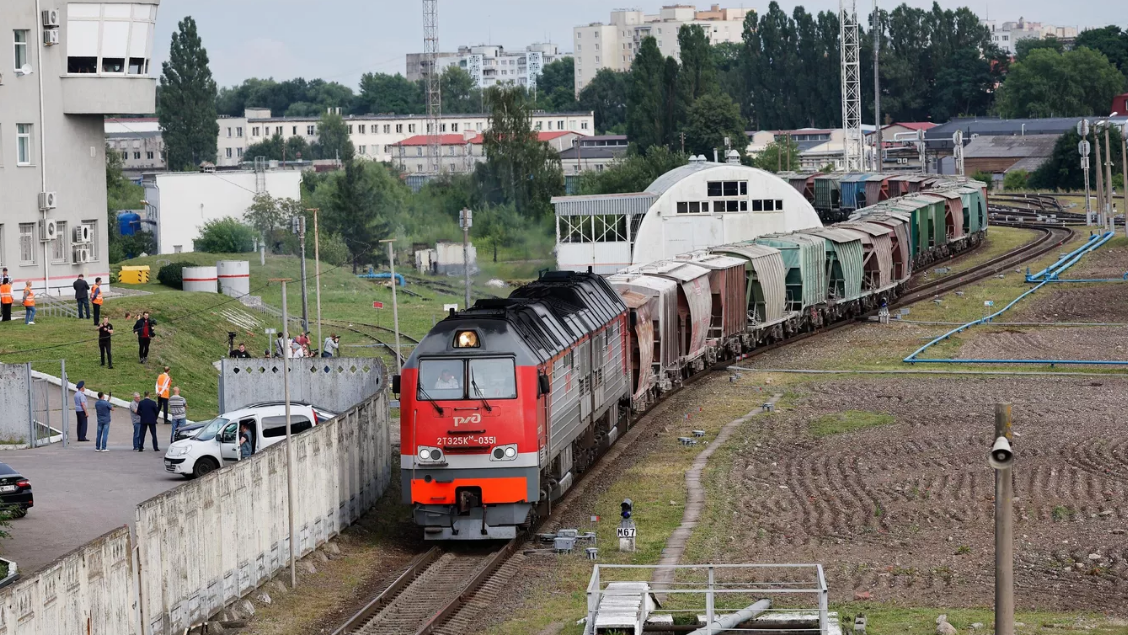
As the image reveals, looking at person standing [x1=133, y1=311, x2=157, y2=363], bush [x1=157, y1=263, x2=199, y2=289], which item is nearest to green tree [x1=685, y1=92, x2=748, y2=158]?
bush [x1=157, y1=263, x2=199, y2=289]

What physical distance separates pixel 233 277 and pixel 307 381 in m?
27.5

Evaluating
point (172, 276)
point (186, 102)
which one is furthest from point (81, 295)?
point (186, 102)

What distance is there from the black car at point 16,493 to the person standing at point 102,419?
23.8 feet

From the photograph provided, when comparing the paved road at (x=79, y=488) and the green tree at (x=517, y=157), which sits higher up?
the green tree at (x=517, y=157)

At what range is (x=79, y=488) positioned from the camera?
28047 millimetres

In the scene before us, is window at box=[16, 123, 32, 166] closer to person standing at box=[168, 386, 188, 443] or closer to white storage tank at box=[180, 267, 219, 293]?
white storage tank at box=[180, 267, 219, 293]

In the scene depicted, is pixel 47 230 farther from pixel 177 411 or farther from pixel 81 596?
pixel 81 596

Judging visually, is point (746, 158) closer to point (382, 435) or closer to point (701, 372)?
point (701, 372)

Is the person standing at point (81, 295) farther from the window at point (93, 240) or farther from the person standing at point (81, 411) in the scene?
the person standing at point (81, 411)

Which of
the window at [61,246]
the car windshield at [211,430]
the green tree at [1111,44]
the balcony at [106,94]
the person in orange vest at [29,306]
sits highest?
the green tree at [1111,44]

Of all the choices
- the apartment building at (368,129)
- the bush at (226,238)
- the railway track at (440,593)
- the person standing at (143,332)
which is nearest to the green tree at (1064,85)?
the apartment building at (368,129)

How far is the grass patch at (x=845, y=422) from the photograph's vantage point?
111ft

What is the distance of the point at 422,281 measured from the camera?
79562 millimetres

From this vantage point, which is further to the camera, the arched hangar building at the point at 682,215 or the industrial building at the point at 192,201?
the industrial building at the point at 192,201
